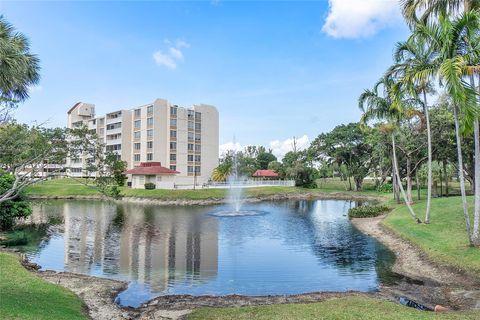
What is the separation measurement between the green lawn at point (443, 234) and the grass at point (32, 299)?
17912 mm

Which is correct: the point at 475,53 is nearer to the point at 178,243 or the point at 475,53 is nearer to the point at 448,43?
the point at 448,43

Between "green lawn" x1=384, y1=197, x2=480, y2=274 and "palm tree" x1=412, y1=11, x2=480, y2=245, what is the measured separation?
1.38 meters

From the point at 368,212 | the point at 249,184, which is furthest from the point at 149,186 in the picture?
the point at 368,212

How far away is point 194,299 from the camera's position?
15.4 metres

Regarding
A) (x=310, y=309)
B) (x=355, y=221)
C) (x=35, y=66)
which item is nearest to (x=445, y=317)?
(x=310, y=309)

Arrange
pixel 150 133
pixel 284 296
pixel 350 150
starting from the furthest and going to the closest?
1. pixel 150 133
2. pixel 350 150
3. pixel 284 296

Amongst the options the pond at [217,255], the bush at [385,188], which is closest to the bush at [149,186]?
the pond at [217,255]

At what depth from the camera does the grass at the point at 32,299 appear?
1081cm

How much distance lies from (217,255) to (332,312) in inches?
549

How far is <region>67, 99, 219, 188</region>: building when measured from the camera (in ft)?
275

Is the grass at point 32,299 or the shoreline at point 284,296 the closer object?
the grass at point 32,299

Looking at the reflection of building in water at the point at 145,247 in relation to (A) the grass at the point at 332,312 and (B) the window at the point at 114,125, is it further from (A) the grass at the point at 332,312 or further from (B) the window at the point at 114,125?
(B) the window at the point at 114,125

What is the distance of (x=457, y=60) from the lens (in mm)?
17172

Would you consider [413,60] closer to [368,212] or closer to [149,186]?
[368,212]
